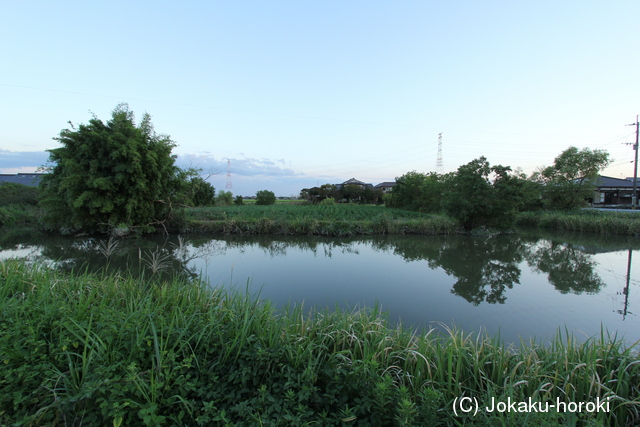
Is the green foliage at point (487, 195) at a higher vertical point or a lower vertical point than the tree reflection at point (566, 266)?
higher

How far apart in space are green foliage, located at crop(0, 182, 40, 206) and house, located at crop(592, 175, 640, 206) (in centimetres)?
4707

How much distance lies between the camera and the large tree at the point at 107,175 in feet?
34.8

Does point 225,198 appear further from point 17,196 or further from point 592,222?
point 592,222

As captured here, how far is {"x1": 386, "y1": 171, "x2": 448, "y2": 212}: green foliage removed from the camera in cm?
→ 2521

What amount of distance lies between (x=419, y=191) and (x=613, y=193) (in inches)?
806

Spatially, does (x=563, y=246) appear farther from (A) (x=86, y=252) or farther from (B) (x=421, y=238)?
(A) (x=86, y=252)

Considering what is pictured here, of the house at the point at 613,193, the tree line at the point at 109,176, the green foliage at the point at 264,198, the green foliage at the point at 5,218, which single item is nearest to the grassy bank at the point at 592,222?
the house at the point at 613,193

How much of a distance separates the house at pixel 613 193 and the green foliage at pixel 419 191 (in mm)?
16918

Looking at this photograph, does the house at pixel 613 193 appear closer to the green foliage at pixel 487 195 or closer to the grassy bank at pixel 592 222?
the grassy bank at pixel 592 222

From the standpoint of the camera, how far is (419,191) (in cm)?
2792

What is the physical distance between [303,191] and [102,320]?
48.4 metres

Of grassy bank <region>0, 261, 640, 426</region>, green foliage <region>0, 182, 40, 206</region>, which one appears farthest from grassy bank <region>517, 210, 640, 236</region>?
green foliage <region>0, 182, 40, 206</region>

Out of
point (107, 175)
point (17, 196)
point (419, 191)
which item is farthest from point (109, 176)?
point (419, 191)

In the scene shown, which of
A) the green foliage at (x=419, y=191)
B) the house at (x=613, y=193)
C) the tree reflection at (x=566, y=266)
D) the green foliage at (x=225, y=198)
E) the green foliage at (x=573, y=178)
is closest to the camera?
the tree reflection at (x=566, y=266)
